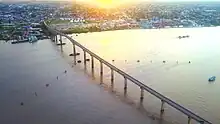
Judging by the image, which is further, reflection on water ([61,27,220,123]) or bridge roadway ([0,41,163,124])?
reflection on water ([61,27,220,123])

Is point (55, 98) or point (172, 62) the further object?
point (172, 62)

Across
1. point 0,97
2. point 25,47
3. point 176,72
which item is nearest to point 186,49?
point 176,72

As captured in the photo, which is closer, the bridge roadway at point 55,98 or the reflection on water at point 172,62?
the bridge roadway at point 55,98

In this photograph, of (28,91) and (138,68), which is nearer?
(28,91)

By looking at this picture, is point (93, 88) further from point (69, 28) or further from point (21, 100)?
point (69, 28)
